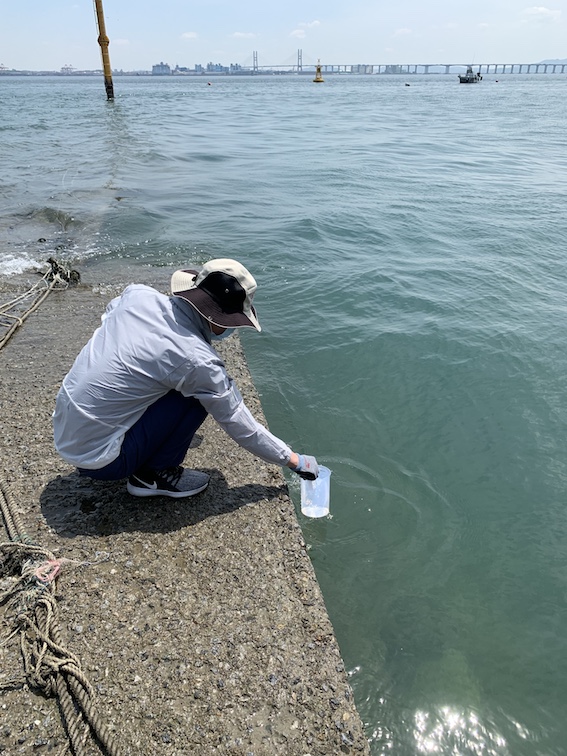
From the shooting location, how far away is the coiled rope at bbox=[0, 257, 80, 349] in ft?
17.5

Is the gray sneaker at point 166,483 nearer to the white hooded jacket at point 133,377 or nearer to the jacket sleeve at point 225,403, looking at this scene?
the white hooded jacket at point 133,377

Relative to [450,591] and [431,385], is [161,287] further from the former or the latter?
[450,591]

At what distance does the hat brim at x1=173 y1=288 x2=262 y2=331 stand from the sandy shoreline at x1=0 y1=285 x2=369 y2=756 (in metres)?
1.22

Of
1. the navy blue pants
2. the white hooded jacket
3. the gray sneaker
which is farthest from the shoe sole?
the white hooded jacket

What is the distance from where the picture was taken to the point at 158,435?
8.93 feet

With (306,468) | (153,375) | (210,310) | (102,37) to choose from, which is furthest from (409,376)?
(102,37)

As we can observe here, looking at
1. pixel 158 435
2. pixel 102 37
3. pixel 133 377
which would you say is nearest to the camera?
pixel 133 377

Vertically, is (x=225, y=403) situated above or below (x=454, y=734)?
above

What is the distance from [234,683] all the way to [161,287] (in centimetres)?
517

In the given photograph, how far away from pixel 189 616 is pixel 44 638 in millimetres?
625

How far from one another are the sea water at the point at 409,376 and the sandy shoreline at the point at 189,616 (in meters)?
0.49

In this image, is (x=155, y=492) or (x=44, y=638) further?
(x=155, y=492)

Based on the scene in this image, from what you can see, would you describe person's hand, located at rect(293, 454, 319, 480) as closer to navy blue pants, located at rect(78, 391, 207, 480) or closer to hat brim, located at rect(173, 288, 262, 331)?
navy blue pants, located at rect(78, 391, 207, 480)

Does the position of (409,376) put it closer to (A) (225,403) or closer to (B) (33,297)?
(A) (225,403)
